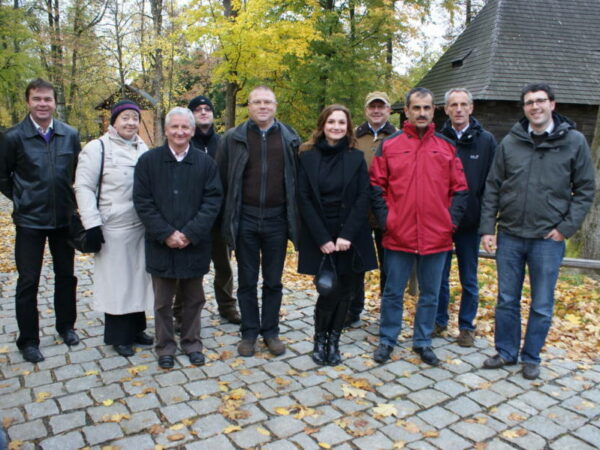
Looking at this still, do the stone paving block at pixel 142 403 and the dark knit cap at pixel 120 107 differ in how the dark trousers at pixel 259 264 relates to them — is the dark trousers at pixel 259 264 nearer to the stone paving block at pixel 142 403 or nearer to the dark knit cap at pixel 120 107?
the stone paving block at pixel 142 403

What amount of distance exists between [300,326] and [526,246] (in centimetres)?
238

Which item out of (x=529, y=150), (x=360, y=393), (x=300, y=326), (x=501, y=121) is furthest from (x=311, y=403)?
(x=501, y=121)

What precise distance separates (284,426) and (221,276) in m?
2.20

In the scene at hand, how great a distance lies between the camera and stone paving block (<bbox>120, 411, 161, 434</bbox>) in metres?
3.31

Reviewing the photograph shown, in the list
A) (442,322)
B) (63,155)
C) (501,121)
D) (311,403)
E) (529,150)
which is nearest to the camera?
(311,403)

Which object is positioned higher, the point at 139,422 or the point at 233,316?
the point at 233,316

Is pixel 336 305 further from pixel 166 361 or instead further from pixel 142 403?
pixel 142 403

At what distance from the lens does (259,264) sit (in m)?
4.52

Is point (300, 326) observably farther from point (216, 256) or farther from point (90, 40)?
point (90, 40)

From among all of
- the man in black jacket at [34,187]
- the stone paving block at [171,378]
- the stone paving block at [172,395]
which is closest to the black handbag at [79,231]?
the man in black jacket at [34,187]

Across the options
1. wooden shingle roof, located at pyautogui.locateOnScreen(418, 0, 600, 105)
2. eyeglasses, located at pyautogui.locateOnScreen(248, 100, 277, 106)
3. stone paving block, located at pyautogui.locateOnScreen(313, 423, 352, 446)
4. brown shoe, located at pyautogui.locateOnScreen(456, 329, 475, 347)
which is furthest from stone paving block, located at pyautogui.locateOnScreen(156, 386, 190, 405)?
wooden shingle roof, located at pyautogui.locateOnScreen(418, 0, 600, 105)

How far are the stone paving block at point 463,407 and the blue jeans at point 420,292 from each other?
79 centimetres

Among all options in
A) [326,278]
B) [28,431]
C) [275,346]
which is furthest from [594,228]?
[28,431]

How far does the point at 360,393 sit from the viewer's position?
3.84m
